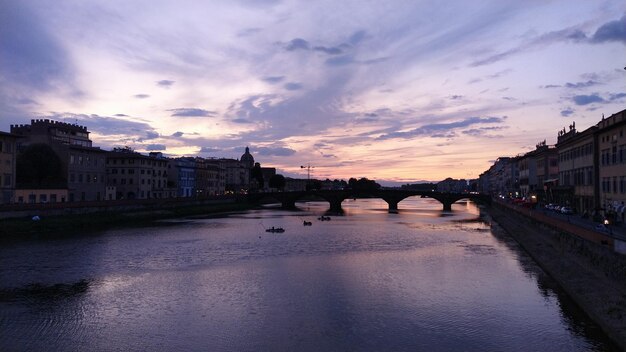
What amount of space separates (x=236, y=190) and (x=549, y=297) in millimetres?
146063

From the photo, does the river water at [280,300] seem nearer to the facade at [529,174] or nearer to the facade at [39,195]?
the facade at [39,195]

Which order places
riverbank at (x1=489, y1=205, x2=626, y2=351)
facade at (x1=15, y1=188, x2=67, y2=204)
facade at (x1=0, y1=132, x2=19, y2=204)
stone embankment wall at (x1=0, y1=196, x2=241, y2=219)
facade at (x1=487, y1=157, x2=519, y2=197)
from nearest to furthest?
riverbank at (x1=489, y1=205, x2=626, y2=351)
stone embankment wall at (x1=0, y1=196, x2=241, y2=219)
facade at (x1=0, y1=132, x2=19, y2=204)
facade at (x1=15, y1=188, x2=67, y2=204)
facade at (x1=487, y1=157, x2=519, y2=197)

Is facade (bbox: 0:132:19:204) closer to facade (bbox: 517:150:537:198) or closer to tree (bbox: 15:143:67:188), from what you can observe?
tree (bbox: 15:143:67:188)

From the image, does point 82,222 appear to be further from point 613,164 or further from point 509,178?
point 509,178

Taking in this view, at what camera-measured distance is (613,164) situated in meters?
44.5

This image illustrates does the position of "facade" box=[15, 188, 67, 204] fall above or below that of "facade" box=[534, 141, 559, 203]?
below

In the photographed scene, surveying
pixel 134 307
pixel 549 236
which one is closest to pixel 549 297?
pixel 549 236

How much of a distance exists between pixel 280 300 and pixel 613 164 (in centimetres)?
3326

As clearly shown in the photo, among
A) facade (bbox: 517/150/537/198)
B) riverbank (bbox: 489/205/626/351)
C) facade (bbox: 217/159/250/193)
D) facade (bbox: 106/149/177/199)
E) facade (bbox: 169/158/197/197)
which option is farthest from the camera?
facade (bbox: 217/159/250/193)

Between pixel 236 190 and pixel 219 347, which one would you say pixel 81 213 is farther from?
pixel 236 190

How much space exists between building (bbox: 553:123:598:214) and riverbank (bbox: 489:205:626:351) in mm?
14150

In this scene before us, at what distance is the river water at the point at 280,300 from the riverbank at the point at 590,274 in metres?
0.67

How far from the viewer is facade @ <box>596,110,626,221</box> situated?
41562 mm

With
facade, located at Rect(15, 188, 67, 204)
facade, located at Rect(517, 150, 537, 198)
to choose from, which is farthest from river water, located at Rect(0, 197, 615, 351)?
facade, located at Rect(517, 150, 537, 198)
